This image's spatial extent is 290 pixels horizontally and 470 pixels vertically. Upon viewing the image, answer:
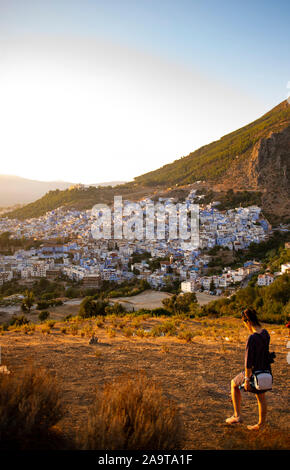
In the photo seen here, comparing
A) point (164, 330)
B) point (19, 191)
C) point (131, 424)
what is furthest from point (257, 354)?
point (19, 191)

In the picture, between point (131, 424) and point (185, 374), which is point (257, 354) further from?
point (185, 374)

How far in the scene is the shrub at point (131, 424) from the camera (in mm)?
1907

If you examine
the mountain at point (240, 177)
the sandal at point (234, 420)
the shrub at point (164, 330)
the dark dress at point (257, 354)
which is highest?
the mountain at point (240, 177)

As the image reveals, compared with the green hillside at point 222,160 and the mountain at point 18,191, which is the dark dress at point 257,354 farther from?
the mountain at point 18,191

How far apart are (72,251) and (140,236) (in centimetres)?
1007

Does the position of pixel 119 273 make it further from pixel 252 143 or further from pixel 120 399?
pixel 252 143

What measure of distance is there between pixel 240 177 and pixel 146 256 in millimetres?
25941

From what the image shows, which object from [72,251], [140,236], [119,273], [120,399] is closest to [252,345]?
[120,399]

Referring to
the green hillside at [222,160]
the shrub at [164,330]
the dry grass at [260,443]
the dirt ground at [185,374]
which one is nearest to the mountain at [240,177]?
the green hillside at [222,160]

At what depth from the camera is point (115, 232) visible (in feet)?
148

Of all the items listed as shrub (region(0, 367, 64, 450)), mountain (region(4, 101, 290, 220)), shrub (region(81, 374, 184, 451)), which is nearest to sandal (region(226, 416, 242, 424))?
shrub (region(81, 374, 184, 451))

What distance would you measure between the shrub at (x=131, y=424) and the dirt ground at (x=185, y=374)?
49cm

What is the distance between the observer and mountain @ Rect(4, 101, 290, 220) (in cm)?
4547
